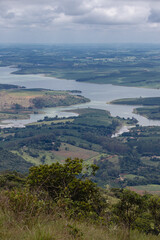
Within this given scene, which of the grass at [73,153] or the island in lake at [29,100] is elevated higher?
the island in lake at [29,100]

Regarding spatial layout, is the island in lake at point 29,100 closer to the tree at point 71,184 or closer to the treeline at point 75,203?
the tree at point 71,184

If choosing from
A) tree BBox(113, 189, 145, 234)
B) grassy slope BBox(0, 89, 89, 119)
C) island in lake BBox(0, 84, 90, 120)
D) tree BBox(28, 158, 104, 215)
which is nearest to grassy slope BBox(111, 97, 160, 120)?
island in lake BBox(0, 84, 90, 120)

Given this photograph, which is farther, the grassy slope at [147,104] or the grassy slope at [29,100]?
the grassy slope at [29,100]

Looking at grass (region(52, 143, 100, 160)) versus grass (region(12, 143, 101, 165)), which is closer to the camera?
grass (region(12, 143, 101, 165))

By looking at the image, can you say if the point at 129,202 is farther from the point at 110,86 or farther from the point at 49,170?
the point at 110,86

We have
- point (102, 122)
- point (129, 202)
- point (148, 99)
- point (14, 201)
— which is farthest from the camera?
point (148, 99)

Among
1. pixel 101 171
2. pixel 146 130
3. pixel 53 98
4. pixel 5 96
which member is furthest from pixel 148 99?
pixel 101 171

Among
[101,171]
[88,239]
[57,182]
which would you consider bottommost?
[101,171]

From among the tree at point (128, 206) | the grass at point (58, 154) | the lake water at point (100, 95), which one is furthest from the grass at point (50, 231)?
the lake water at point (100, 95)

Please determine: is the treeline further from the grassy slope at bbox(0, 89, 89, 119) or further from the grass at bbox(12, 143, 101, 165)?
the grassy slope at bbox(0, 89, 89, 119)

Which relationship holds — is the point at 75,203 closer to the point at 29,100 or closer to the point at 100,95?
the point at 29,100

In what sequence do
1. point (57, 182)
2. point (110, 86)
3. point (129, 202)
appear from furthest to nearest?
point (110, 86), point (57, 182), point (129, 202)
